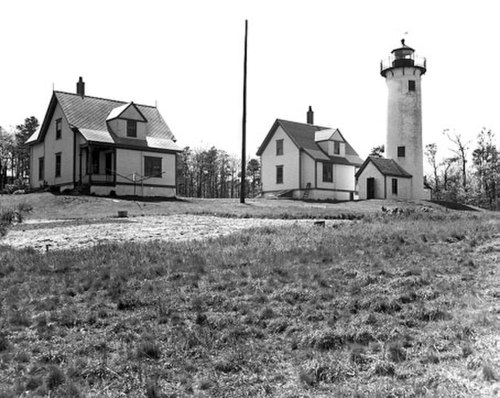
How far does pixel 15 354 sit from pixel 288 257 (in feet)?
15.8

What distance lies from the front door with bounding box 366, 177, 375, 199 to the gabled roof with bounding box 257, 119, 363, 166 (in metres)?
2.34

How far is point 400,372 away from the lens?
17.8 ft

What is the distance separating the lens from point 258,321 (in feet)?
22.7

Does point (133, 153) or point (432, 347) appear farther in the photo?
point (133, 153)

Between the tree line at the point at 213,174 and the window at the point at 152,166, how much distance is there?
112 feet

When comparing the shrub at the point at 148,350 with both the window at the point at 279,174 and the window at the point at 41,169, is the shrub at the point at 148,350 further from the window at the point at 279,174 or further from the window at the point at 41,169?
the window at the point at 279,174

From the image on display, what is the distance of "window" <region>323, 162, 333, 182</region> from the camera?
4172 cm

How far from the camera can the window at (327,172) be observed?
4172 cm

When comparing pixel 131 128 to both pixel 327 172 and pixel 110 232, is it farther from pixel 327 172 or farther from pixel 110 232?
pixel 110 232

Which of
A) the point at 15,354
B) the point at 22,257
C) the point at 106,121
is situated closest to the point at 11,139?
the point at 106,121

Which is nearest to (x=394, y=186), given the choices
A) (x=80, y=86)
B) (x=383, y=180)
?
(x=383, y=180)

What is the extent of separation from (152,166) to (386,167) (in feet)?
60.2

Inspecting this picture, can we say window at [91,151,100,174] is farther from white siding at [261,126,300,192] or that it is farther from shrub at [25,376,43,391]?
shrub at [25,376,43,391]

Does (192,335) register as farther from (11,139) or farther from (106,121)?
(11,139)
